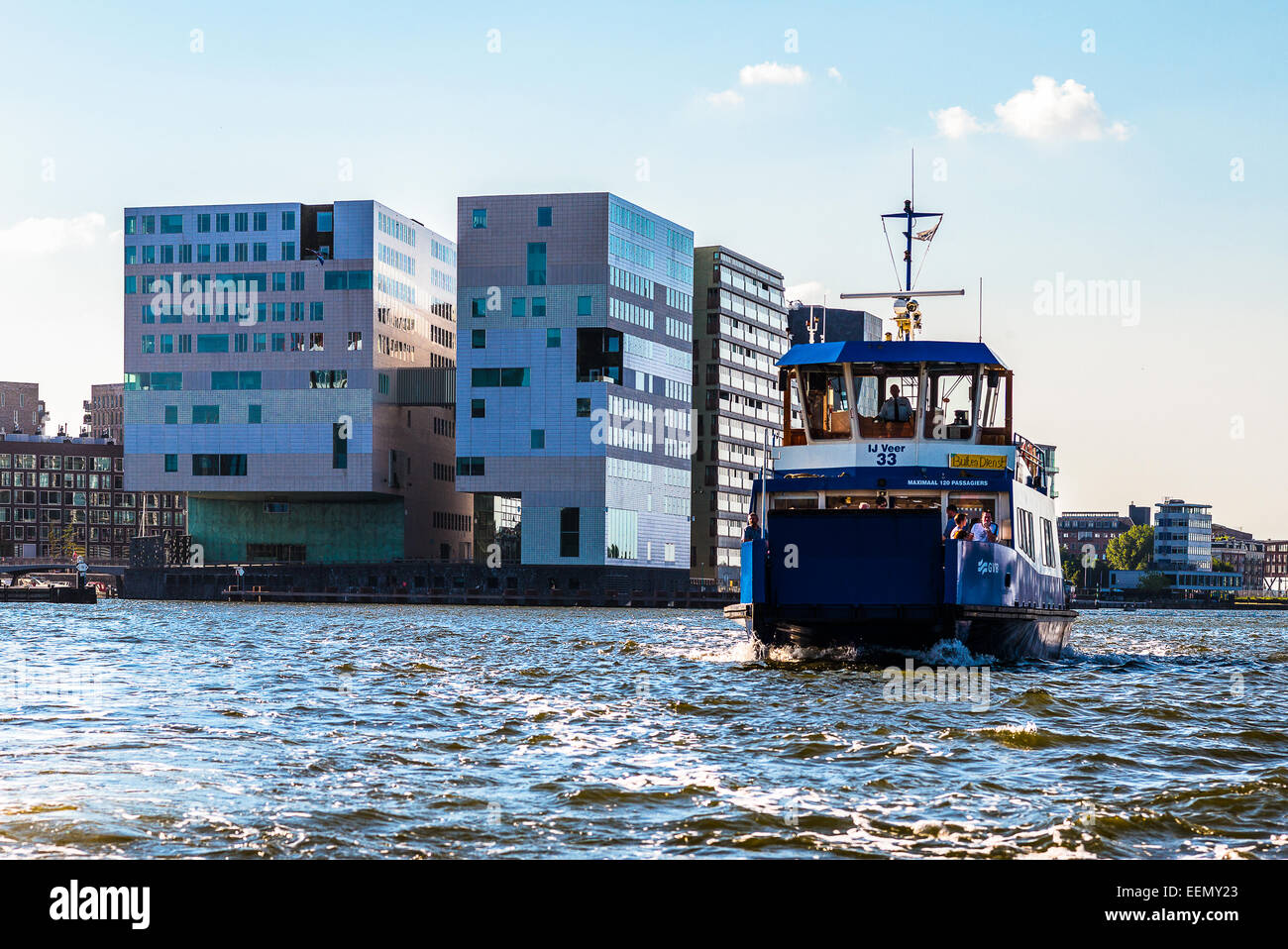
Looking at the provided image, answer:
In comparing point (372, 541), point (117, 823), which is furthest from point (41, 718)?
point (372, 541)

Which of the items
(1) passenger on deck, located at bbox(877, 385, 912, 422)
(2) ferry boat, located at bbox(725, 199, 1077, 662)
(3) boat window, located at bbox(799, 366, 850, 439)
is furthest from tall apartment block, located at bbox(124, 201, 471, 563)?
(1) passenger on deck, located at bbox(877, 385, 912, 422)

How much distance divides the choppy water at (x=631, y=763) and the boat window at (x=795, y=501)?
4395 millimetres

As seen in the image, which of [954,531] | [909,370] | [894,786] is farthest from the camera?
[909,370]

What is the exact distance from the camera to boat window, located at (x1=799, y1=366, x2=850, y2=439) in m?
34.9

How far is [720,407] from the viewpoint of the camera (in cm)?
15525

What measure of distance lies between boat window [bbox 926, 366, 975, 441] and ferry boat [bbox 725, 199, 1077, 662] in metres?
0.03

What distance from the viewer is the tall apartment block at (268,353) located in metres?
124

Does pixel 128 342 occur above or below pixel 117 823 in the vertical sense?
above

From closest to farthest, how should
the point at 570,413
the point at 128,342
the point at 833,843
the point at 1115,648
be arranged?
the point at 833,843, the point at 1115,648, the point at 570,413, the point at 128,342

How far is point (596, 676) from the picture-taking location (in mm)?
30156

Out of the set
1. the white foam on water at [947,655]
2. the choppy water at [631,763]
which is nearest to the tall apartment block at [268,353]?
the choppy water at [631,763]
